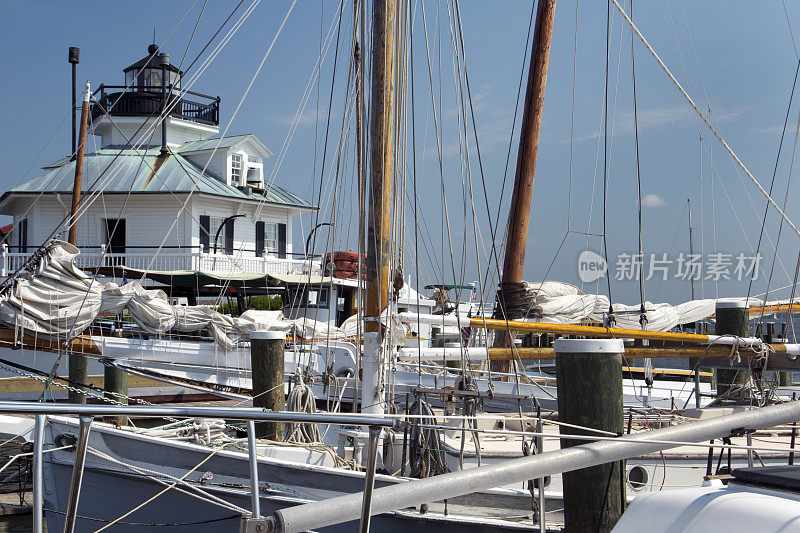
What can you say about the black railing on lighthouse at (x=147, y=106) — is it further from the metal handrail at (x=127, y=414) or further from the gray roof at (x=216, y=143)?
the metal handrail at (x=127, y=414)

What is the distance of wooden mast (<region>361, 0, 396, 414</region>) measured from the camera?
8.70 metres

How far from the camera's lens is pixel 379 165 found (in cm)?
876

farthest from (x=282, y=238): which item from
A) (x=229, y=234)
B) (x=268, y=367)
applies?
(x=268, y=367)

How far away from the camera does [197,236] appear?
3098 cm

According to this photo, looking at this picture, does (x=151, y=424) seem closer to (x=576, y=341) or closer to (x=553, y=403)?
(x=553, y=403)

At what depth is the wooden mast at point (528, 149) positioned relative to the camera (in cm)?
1254

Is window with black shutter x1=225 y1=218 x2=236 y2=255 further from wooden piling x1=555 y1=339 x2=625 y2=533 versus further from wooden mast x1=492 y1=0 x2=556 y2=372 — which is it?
wooden piling x1=555 y1=339 x2=625 y2=533

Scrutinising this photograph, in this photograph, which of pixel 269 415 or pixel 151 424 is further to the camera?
pixel 151 424

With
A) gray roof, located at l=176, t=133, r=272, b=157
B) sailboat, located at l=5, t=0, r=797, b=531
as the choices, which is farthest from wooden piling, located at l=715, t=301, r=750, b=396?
gray roof, located at l=176, t=133, r=272, b=157

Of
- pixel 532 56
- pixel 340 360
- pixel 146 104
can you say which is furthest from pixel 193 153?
pixel 532 56

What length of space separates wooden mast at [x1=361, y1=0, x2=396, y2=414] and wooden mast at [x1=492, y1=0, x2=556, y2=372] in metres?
4.12

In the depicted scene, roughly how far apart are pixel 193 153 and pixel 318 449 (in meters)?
28.0

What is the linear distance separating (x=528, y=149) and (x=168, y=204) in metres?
21.9

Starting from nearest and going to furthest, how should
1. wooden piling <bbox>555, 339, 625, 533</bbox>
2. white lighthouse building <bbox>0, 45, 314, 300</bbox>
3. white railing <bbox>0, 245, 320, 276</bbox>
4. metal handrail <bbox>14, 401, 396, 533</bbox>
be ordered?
metal handrail <bbox>14, 401, 396, 533</bbox> < wooden piling <bbox>555, 339, 625, 533</bbox> < white railing <bbox>0, 245, 320, 276</bbox> < white lighthouse building <bbox>0, 45, 314, 300</bbox>
